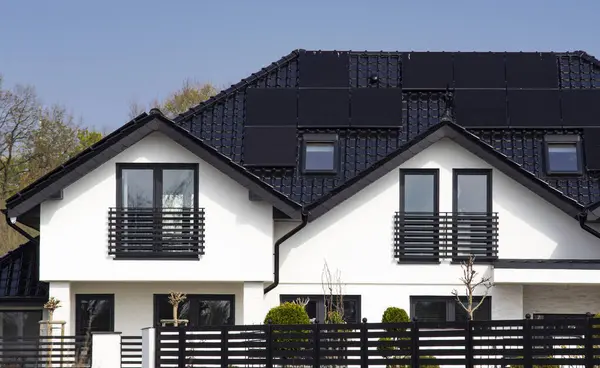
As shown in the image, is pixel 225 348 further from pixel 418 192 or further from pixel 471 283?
pixel 418 192

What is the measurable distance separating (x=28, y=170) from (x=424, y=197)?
2751cm

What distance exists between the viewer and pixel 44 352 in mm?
25156

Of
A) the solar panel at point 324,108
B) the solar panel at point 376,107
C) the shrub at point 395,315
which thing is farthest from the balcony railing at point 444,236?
the solar panel at point 324,108

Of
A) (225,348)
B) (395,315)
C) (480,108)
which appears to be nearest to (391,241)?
(395,315)

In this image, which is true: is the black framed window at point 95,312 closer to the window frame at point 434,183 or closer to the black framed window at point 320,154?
the black framed window at point 320,154

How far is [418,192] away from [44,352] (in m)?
8.96

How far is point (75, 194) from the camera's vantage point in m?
26.5

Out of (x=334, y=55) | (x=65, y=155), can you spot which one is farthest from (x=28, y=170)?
(x=334, y=55)

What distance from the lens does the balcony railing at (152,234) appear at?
86.8 ft

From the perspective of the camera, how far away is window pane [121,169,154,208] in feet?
87.8

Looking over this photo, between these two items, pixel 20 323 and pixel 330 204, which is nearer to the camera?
pixel 330 204

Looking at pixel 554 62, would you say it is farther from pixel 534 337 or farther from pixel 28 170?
pixel 28 170

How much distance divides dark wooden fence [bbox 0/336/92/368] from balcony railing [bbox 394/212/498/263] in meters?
7.43

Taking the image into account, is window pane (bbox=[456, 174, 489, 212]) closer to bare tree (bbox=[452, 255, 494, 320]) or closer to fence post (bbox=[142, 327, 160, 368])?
bare tree (bbox=[452, 255, 494, 320])
